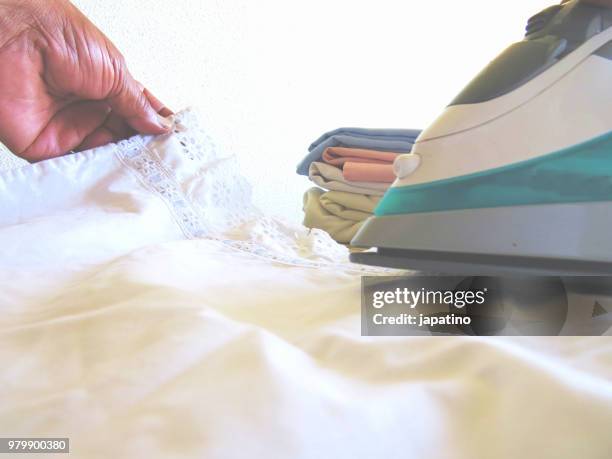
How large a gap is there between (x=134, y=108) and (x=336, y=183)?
1.47 ft

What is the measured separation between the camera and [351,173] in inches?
39.3

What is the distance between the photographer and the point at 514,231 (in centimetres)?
48

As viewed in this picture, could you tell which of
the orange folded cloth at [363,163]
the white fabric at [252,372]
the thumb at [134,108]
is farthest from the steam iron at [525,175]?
the thumb at [134,108]

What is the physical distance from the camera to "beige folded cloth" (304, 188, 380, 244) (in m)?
1.01

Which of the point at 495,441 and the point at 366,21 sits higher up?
the point at 366,21

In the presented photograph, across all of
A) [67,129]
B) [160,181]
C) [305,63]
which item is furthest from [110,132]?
[305,63]

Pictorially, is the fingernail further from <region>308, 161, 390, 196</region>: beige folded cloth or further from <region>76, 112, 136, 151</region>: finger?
<region>308, 161, 390, 196</region>: beige folded cloth

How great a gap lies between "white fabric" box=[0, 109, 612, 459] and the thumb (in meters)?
0.43

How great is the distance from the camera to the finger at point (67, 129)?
958 mm

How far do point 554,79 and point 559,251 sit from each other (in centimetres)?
18

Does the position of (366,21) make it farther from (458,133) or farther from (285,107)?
(458,133)

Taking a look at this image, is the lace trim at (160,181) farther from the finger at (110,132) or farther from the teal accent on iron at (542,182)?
the teal accent on iron at (542,182)

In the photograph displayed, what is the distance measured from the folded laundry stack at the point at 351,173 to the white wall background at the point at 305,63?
524 millimetres

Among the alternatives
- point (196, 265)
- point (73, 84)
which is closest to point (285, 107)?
point (73, 84)
